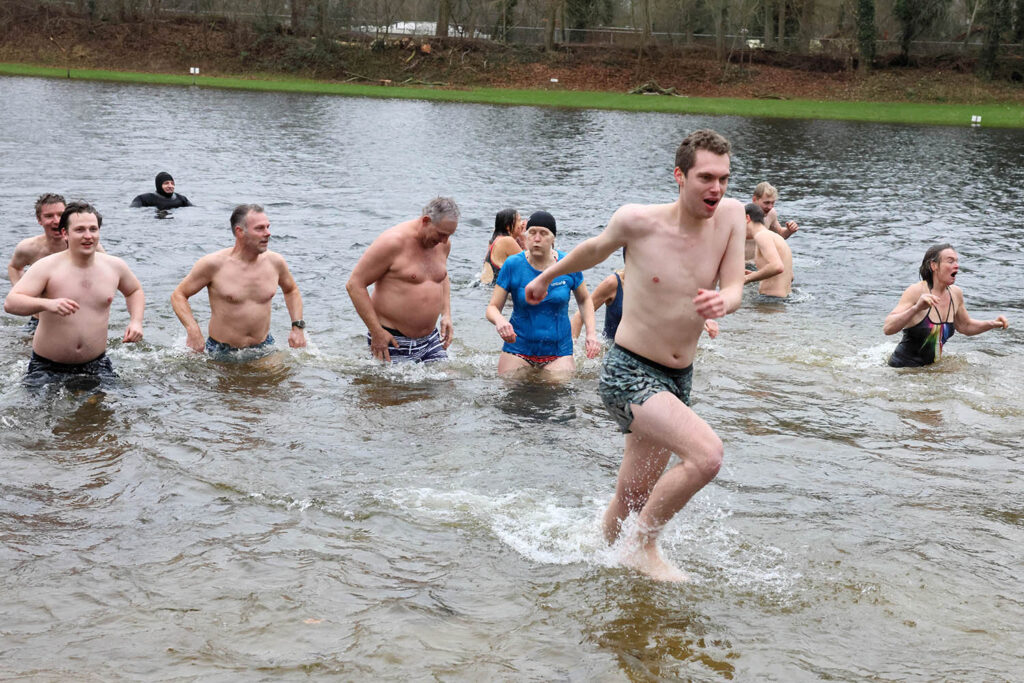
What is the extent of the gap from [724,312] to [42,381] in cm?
594

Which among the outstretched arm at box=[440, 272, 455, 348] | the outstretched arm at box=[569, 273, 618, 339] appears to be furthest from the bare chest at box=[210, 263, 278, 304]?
the outstretched arm at box=[569, 273, 618, 339]

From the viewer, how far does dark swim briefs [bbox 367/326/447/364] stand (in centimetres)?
939

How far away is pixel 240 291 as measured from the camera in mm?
9344

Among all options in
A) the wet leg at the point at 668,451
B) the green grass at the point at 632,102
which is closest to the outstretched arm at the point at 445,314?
the wet leg at the point at 668,451

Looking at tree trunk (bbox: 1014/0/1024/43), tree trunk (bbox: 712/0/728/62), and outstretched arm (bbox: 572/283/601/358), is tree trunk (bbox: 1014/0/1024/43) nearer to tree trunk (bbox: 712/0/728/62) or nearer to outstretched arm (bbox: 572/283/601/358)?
tree trunk (bbox: 712/0/728/62)

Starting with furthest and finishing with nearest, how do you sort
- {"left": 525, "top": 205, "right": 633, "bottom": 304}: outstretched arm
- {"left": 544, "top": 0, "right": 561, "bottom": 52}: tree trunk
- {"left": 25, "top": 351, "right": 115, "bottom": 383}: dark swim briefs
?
{"left": 544, "top": 0, "right": 561, "bottom": 52}: tree trunk
{"left": 25, "top": 351, "right": 115, "bottom": 383}: dark swim briefs
{"left": 525, "top": 205, "right": 633, "bottom": 304}: outstretched arm

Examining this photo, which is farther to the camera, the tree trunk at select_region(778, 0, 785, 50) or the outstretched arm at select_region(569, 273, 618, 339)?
the tree trunk at select_region(778, 0, 785, 50)

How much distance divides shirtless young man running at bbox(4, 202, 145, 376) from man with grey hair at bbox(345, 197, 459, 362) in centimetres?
183

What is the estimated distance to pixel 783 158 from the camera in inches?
1199

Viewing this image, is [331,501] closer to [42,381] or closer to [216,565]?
[216,565]

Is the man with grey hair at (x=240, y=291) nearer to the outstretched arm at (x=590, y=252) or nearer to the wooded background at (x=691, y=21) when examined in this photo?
the outstretched arm at (x=590, y=252)

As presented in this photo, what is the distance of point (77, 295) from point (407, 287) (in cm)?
258

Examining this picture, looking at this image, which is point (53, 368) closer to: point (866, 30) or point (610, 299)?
point (610, 299)

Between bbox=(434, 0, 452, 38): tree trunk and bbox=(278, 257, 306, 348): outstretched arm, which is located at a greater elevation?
bbox=(434, 0, 452, 38): tree trunk
